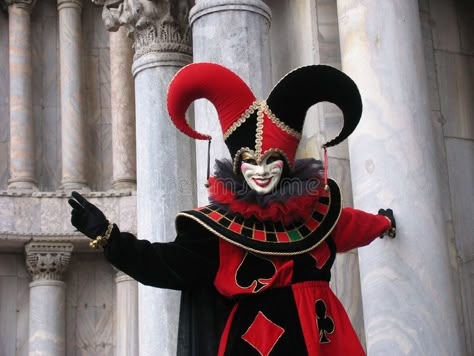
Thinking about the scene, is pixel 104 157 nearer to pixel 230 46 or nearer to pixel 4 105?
pixel 4 105

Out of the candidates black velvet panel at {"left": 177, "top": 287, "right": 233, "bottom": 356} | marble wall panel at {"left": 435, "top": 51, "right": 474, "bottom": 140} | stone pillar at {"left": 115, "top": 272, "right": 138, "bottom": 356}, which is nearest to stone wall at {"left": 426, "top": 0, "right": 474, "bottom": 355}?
marble wall panel at {"left": 435, "top": 51, "right": 474, "bottom": 140}

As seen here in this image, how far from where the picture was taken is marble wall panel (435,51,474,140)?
32.1 ft

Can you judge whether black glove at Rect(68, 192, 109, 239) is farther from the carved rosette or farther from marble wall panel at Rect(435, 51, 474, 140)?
the carved rosette

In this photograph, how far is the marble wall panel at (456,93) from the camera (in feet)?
32.1

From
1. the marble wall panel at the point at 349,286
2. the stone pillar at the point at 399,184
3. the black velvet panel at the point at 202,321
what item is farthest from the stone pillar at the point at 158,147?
the black velvet panel at the point at 202,321

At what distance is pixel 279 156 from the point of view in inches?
245

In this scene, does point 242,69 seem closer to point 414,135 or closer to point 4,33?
point 414,135

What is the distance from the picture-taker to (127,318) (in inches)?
615

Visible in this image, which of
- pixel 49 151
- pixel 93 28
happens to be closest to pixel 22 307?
pixel 49 151

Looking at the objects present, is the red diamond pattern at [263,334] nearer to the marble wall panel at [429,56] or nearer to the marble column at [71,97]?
the marble wall panel at [429,56]

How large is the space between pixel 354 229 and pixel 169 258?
114 centimetres

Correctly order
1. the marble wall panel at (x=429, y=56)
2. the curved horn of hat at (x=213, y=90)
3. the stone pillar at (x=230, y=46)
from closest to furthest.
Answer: the curved horn of hat at (x=213, y=90) → the stone pillar at (x=230, y=46) → the marble wall panel at (x=429, y=56)

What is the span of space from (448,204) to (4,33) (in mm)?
9138

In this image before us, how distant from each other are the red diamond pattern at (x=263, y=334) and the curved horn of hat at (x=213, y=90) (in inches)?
44.5
